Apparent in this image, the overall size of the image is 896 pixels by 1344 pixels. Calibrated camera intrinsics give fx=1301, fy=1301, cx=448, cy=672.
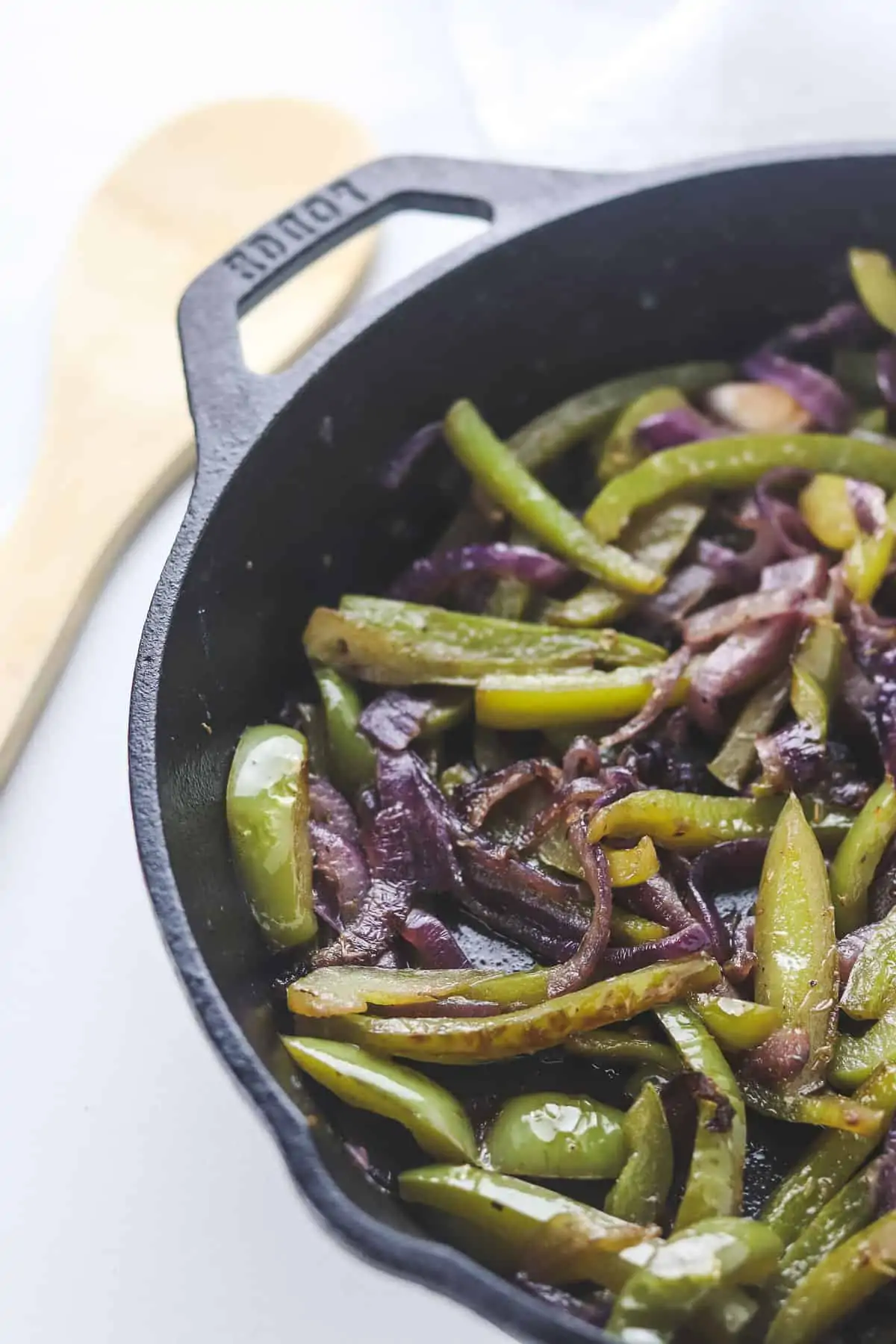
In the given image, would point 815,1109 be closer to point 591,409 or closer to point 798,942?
point 798,942

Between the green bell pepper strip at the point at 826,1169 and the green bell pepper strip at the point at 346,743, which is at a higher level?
the green bell pepper strip at the point at 346,743

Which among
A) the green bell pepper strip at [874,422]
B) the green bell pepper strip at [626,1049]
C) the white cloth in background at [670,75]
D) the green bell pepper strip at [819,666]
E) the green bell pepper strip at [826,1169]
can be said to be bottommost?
the green bell pepper strip at [826,1169]

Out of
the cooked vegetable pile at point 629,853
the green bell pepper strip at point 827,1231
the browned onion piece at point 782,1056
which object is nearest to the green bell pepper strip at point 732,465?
the cooked vegetable pile at point 629,853

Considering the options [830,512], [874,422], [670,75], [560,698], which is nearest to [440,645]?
[560,698]

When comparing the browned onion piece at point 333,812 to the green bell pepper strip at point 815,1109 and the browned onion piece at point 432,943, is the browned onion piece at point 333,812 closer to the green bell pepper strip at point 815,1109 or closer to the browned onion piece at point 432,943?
the browned onion piece at point 432,943

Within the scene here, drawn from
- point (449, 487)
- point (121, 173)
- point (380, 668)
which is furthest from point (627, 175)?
point (121, 173)

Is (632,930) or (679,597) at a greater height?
(679,597)

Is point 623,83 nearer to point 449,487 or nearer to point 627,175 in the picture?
point 627,175

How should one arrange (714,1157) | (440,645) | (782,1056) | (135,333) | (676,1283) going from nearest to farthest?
1. (676,1283)
2. (714,1157)
3. (782,1056)
4. (440,645)
5. (135,333)
